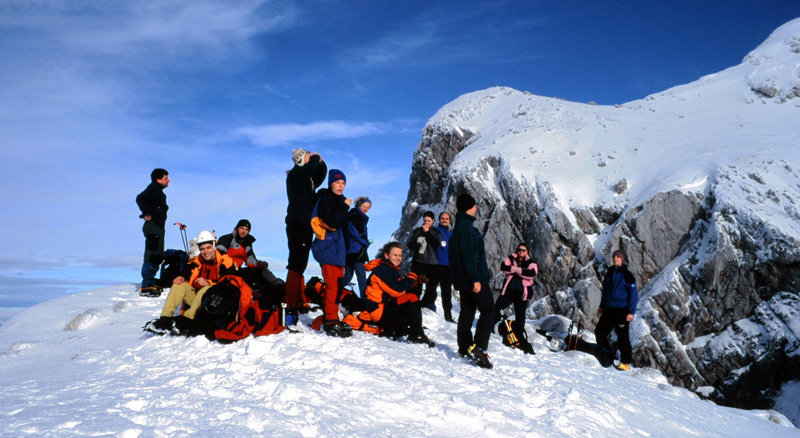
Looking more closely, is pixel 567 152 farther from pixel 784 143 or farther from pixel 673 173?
pixel 784 143

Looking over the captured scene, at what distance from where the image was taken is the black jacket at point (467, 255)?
19.1 ft

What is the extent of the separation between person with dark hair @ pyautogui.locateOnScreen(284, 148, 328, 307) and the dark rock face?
44.0ft

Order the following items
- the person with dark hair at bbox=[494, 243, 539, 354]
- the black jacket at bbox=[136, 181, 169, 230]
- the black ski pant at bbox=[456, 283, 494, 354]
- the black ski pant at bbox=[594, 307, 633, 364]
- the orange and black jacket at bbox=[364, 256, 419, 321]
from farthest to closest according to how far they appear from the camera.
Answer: the black jacket at bbox=[136, 181, 169, 230], the black ski pant at bbox=[594, 307, 633, 364], the person with dark hair at bbox=[494, 243, 539, 354], the orange and black jacket at bbox=[364, 256, 419, 321], the black ski pant at bbox=[456, 283, 494, 354]

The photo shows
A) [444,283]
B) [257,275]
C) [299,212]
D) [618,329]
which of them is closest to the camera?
[299,212]

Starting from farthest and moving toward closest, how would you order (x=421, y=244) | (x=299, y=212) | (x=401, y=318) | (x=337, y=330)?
(x=421, y=244)
(x=401, y=318)
(x=299, y=212)
(x=337, y=330)

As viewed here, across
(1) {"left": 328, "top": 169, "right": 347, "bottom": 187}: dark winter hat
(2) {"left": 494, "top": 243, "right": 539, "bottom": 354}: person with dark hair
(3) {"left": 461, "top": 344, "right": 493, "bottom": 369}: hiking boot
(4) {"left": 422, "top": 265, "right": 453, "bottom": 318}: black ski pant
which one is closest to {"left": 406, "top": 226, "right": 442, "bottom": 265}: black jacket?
(4) {"left": 422, "top": 265, "right": 453, "bottom": 318}: black ski pant

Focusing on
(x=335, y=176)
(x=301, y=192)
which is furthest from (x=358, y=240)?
(x=335, y=176)

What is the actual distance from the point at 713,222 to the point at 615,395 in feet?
44.2

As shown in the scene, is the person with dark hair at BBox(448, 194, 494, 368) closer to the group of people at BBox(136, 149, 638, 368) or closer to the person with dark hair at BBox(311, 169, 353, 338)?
the group of people at BBox(136, 149, 638, 368)

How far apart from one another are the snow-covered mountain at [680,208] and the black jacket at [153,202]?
8024mm

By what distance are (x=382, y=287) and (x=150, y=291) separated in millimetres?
6397

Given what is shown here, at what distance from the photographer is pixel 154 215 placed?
9.83 m

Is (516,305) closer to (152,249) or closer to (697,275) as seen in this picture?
(152,249)

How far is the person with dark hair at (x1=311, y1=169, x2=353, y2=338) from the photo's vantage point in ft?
20.6
